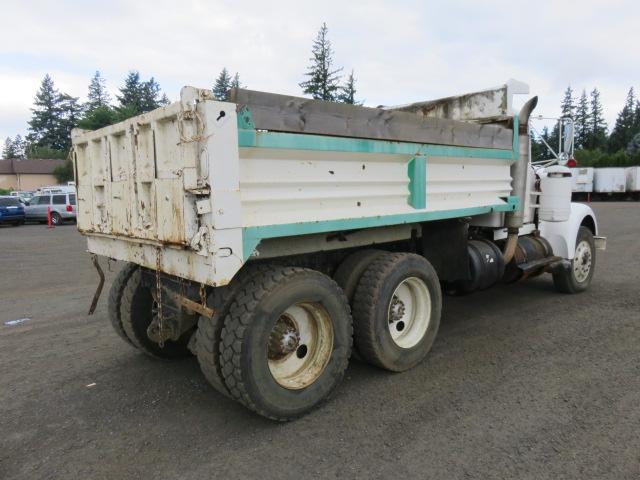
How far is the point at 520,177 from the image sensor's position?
5.48 metres

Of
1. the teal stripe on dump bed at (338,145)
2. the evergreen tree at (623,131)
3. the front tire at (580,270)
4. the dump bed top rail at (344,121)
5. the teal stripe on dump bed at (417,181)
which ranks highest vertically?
the evergreen tree at (623,131)

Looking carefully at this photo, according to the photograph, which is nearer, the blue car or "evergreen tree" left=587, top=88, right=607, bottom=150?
the blue car

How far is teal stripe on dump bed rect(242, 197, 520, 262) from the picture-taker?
3.00 m

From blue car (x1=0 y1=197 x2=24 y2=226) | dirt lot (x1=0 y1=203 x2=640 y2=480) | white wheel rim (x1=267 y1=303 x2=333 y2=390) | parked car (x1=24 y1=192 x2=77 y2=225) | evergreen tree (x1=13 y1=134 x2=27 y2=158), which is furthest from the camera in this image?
evergreen tree (x1=13 y1=134 x2=27 y2=158)

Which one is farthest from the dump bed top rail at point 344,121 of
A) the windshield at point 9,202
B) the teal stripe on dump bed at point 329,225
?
the windshield at point 9,202

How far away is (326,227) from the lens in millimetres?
3430

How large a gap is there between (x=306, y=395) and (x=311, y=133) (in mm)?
1843

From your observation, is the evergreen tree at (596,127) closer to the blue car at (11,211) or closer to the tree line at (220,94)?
the tree line at (220,94)

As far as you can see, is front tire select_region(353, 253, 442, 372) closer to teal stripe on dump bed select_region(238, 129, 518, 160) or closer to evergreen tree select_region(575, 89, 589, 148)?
teal stripe on dump bed select_region(238, 129, 518, 160)

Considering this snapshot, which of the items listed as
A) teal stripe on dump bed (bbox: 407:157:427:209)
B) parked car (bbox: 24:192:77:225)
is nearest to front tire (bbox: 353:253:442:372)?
teal stripe on dump bed (bbox: 407:157:427:209)

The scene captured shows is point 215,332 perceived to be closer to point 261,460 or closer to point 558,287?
point 261,460

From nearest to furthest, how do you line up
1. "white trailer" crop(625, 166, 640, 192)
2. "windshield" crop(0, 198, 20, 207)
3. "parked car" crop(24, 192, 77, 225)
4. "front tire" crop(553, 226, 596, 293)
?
"front tire" crop(553, 226, 596, 293), "windshield" crop(0, 198, 20, 207), "parked car" crop(24, 192, 77, 225), "white trailer" crop(625, 166, 640, 192)

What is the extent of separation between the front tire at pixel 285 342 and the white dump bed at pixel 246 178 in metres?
0.29

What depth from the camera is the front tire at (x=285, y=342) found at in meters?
3.10
